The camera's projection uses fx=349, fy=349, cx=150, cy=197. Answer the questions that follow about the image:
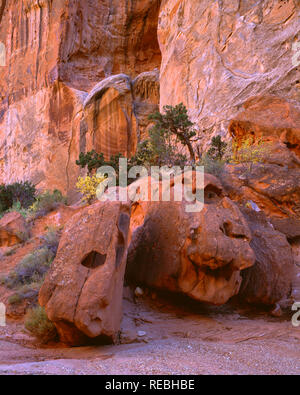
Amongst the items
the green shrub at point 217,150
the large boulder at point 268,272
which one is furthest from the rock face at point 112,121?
the large boulder at point 268,272

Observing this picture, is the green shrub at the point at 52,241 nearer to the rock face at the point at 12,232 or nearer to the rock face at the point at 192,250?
the rock face at the point at 12,232

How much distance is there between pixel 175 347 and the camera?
4.51 m

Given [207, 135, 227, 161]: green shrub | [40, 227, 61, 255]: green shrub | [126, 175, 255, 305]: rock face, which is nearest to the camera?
[126, 175, 255, 305]: rock face

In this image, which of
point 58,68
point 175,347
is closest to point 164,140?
point 175,347

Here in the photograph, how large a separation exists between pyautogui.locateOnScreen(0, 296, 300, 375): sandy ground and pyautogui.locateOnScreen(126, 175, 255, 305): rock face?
1.62ft

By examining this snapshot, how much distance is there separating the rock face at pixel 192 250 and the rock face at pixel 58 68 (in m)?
18.7

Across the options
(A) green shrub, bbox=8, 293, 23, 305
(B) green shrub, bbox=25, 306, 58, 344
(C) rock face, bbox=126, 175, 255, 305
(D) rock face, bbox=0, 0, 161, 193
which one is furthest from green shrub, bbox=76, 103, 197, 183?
(D) rock face, bbox=0, 0, 161, 193

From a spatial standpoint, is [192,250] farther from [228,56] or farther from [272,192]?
[228,56]

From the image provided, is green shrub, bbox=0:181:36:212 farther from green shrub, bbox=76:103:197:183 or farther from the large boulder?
Result: the large boulder

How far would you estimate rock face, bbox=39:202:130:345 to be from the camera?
423 cm

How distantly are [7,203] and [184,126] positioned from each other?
9.28 metres

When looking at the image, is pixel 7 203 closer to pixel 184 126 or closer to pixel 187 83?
pixel 184 126

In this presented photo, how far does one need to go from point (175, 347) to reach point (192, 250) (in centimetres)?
164

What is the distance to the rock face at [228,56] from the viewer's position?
16.5m
